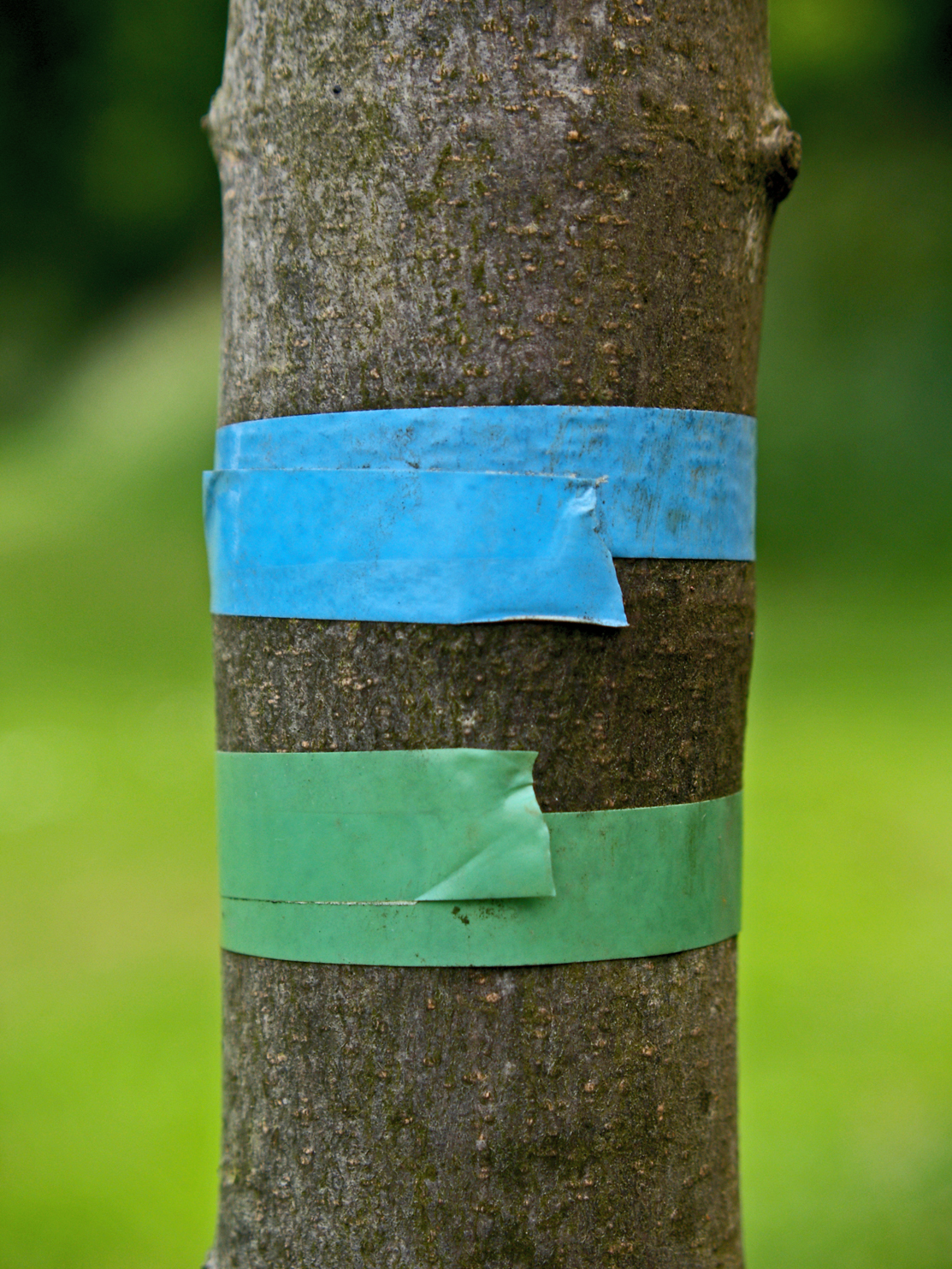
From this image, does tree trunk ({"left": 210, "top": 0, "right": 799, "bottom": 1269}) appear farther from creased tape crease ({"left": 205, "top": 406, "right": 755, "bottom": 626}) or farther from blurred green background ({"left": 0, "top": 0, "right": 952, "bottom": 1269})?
blurred green background ({"left": 0, "top": 0, "right": 952, "bottom": 1269})

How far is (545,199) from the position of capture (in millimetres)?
832

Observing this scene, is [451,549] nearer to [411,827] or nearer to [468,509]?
[468,509]

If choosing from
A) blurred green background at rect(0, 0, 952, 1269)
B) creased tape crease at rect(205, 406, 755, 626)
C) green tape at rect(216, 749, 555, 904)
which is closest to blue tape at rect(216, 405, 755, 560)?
creased tape crease at rect(205, 406, 755, 626)

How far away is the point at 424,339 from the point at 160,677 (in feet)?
13.5

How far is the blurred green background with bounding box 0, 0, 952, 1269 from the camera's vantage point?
2348mm

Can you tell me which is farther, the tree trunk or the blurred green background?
the blurred green background

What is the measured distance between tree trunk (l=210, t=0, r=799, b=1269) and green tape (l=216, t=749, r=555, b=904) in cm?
2

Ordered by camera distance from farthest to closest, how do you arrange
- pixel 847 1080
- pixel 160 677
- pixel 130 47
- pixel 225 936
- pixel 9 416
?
pixel 130 47
pixel 9 416
pixel 160 677
pixel 847 1080
pixel 225 936

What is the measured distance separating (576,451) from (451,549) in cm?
11

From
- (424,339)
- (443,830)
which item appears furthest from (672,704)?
(424,339)

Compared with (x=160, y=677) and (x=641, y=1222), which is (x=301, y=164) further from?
(x=160, y=677)

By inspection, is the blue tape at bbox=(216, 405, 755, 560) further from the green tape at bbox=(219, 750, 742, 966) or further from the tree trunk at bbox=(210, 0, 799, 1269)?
the green tape at bbox=(219, 750, 742, 966)

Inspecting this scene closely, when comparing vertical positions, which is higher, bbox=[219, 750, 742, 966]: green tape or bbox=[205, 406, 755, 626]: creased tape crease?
bbox=[205, 406, 755, 626]: creased tape crease

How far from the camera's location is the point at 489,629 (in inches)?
32.6
